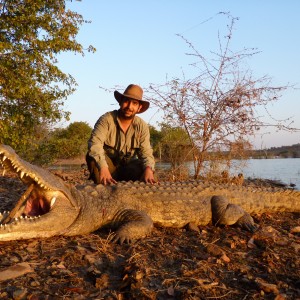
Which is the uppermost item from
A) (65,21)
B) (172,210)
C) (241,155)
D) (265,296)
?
(65,21)

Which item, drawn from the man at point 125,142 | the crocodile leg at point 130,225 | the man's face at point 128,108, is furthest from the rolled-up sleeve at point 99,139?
the crocodile leg at point 130,225

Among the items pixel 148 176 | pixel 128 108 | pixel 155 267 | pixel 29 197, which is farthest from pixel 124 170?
pixel 155 267

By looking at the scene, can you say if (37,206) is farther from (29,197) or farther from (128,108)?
(128,108)

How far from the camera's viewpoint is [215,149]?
29.1 ft

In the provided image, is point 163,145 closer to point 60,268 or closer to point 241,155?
point 241,155

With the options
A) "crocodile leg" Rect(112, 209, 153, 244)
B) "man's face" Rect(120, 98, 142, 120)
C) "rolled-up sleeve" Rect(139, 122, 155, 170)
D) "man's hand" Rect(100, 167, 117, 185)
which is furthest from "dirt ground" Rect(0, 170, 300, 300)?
"man's face" Rect(120, 98, 142, 120)

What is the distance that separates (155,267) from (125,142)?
3323 mm

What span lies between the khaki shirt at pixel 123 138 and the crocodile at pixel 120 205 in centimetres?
110

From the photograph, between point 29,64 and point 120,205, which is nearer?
point 120,205

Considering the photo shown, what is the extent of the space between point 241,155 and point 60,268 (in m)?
7.11

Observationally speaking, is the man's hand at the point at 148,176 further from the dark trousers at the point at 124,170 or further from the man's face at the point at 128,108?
the man's face at the point at 128,108

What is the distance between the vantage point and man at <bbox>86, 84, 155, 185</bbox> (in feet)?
18.5

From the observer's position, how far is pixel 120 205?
14.5 ft

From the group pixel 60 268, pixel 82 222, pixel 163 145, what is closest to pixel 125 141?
pixel 82 222
